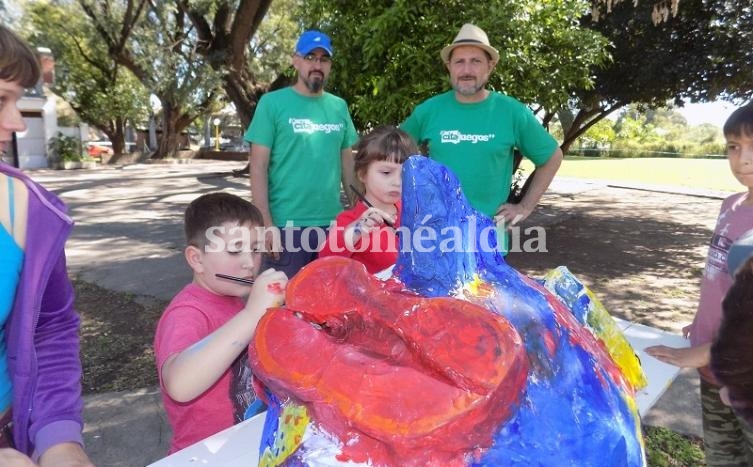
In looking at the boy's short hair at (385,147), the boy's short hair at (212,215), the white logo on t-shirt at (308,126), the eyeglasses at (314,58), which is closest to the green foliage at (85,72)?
the eyeglasses at (314,58)

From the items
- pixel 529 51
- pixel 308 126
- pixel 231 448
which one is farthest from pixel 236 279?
pixel 529 51

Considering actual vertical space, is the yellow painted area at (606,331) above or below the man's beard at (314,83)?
below

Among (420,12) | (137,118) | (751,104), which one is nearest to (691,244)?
(420,12)

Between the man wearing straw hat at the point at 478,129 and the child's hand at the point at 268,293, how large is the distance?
1.89 metres

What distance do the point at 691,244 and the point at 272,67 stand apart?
60.9ft

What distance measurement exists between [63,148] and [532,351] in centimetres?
2248

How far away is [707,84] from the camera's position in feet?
27.5

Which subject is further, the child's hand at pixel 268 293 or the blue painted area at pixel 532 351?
the child's hand at pixel 268 293

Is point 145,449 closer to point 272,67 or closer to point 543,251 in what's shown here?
point 543,251

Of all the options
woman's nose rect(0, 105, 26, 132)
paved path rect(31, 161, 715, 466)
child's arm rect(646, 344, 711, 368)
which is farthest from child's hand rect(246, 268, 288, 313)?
paved path rect(31, 161, 715, 466)

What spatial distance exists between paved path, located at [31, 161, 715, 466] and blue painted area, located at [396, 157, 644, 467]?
242 centimetres

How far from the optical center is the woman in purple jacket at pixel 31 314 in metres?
1.22

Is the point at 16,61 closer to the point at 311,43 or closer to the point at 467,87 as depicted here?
the point at 311,43

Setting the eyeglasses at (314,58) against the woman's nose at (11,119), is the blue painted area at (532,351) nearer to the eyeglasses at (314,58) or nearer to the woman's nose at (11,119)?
the woman's nose at (11,119)
